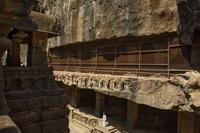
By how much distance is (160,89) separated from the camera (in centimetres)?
875

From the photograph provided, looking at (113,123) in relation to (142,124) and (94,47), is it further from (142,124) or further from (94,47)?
(94,47)

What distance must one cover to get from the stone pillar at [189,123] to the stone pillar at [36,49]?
766 centimetres

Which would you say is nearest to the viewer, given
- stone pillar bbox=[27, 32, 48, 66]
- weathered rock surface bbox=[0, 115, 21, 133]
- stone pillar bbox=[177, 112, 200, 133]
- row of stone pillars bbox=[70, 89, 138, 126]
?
weathered rock surface bbox=[0, 115, 21, 133]

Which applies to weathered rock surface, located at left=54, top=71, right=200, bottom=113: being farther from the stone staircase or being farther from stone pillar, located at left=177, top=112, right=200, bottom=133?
the stone staircase

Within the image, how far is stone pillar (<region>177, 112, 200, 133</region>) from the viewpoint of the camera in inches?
356

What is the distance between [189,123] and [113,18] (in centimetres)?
767

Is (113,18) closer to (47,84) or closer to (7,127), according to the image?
(47,84)

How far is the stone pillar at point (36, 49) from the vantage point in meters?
6.01

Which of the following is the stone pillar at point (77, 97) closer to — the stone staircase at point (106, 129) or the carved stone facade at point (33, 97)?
the stone staircase at point (106, 129)

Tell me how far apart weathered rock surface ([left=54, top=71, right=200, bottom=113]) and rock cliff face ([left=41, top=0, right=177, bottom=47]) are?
2.69m

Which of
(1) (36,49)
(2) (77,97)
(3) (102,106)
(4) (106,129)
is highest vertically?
(1) (36,49)

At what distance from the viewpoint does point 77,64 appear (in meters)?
16.5

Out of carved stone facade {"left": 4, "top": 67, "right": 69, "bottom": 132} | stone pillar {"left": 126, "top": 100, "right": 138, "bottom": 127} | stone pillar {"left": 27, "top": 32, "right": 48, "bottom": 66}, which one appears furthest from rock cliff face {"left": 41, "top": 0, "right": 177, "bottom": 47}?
carved stone facade {"left": 4, "top": 67, "right": 69, "bottom": 132}

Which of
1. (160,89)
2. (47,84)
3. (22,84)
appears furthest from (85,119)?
(22,84)
